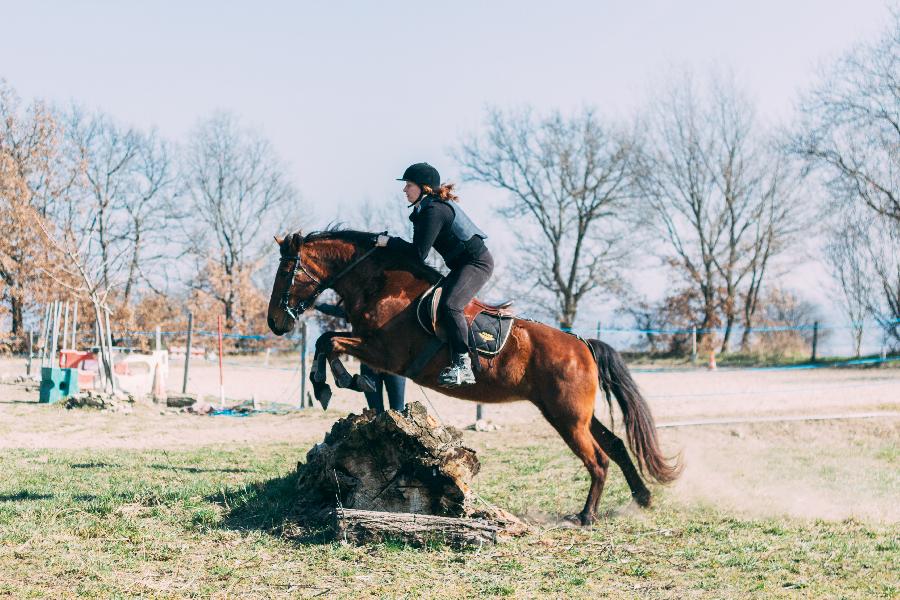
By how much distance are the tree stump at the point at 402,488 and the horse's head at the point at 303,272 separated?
1.09 m

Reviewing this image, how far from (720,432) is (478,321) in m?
6.79

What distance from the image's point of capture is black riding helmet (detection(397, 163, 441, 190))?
6.06 m

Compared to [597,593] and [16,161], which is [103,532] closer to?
[597,593]

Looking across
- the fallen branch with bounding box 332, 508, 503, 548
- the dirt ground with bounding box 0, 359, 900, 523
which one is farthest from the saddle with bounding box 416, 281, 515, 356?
the dirt ground with bounding box 0, 359, 900, 523

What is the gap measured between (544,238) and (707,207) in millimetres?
8268

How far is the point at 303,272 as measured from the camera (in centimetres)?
626

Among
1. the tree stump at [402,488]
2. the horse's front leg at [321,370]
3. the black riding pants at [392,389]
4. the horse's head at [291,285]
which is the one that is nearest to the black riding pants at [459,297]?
the tree stump at [402,488]

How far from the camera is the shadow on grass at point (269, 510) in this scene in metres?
5.45

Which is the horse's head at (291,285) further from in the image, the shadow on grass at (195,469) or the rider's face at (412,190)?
the shadow on grass at (195,469)

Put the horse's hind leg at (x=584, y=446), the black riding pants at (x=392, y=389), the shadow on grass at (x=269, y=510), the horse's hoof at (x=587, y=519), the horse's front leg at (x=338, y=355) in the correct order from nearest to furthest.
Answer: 1. the shadow on grass at (x=269, y=510)
2. the horse's front leg at (x=338, y=355)
3. the horse's hoof at (x=587, y=519)
4. the horse's hind leg at (x=584, y=446)
5. the black riding pants at (x=392, y=389)

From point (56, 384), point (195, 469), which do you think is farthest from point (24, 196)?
point (195, 469)

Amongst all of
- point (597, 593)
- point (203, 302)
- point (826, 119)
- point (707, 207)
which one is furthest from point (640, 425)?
point (203, 302)

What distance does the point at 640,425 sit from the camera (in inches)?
266

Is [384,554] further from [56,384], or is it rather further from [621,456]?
[56,384]
